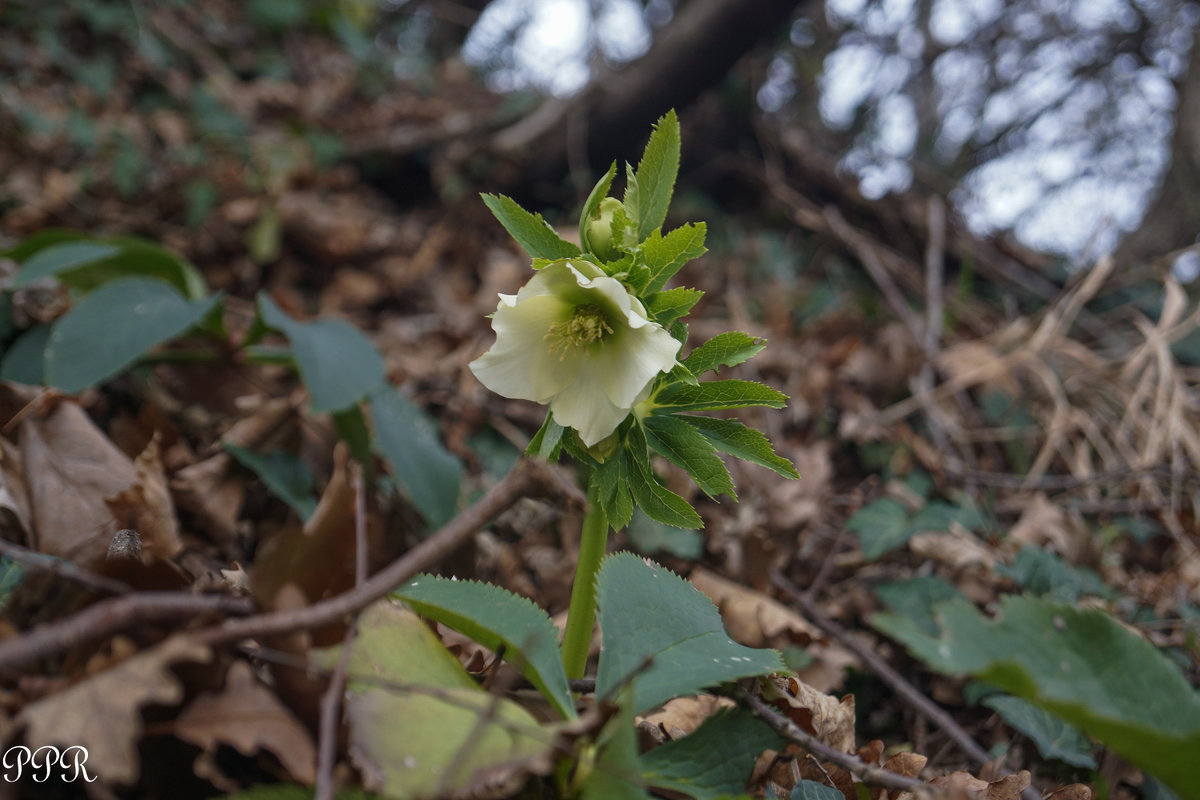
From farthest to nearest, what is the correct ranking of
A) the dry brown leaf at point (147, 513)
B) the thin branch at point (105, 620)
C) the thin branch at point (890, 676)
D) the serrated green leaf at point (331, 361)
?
the serrated green leaf at point (331, 361)
the thin branch at point (890, 676)
the dry brown leaf at point (147, 513)
the thin branch at point (105, 620)

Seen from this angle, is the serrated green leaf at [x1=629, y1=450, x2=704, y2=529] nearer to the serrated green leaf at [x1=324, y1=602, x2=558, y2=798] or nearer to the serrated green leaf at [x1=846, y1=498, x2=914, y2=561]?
the serrated green leaf at [x1=324, y1=602, x2=558, y2=798]

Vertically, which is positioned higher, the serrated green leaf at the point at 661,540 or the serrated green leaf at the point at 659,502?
the serrated green leaf at the point at 659,502

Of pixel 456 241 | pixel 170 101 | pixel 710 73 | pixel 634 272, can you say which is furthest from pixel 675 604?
pixel 170 101

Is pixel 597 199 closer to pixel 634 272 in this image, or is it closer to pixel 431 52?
pixel 634 272

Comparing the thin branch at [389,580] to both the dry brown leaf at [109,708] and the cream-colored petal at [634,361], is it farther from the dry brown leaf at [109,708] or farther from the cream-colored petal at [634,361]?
the cream-colored petal at [634,361]

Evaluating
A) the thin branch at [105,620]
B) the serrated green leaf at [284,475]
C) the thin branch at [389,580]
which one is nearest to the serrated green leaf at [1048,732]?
the thin branch at [389,580]

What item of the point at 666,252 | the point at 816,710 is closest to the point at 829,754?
the point at 816,710
